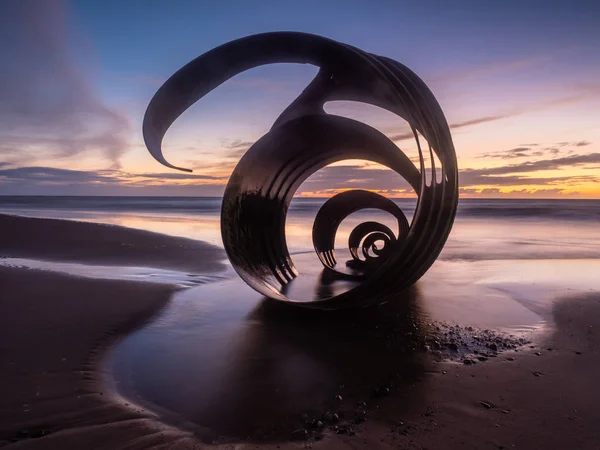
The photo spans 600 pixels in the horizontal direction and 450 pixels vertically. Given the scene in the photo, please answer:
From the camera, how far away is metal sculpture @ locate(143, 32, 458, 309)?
4484 mm

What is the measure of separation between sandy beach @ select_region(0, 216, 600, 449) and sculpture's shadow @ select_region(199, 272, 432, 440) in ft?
0.11

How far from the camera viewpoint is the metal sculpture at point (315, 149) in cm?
448

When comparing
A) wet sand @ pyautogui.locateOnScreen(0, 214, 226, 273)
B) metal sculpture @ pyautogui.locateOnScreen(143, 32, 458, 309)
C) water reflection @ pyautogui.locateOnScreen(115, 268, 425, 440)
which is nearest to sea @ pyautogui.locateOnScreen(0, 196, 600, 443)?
water reflection @ pyautogui.locateOnScreen(115, 268, 425, 440)

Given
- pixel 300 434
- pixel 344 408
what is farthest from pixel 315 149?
pixel 300 434

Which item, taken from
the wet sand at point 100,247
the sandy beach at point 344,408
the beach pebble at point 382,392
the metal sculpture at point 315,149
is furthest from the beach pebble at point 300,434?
the wet sand at point 100,247

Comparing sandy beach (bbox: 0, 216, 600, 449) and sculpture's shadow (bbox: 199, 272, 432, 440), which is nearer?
sandy beach (bbox: 0, 216, 600, 449)

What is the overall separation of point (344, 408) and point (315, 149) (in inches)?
174

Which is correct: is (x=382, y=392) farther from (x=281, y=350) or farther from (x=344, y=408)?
(x=281, y=350)

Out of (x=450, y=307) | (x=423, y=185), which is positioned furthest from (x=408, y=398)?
(x=450, y=307)

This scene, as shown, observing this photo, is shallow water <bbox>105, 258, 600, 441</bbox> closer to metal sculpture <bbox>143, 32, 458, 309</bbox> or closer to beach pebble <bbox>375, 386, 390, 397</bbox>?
beach pebble <bbox>375, 386, 390, 397</bbox>

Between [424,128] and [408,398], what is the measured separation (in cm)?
270

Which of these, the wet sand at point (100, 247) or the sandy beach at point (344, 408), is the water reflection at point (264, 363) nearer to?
the sandy beach at point (344, 408)

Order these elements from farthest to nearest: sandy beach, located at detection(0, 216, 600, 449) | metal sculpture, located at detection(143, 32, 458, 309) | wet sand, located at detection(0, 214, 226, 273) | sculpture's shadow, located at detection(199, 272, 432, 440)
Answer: wet sand, located at detection(0, 214, 226, 273), metal sculpture, located at detection(143, 32, 458, 309), sculpture's shadow, located at detection(199, 272, 432, 440), sandy beach, located at detection(0, 216, 600, 449)

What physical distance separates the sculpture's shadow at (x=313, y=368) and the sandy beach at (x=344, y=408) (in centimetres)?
3
